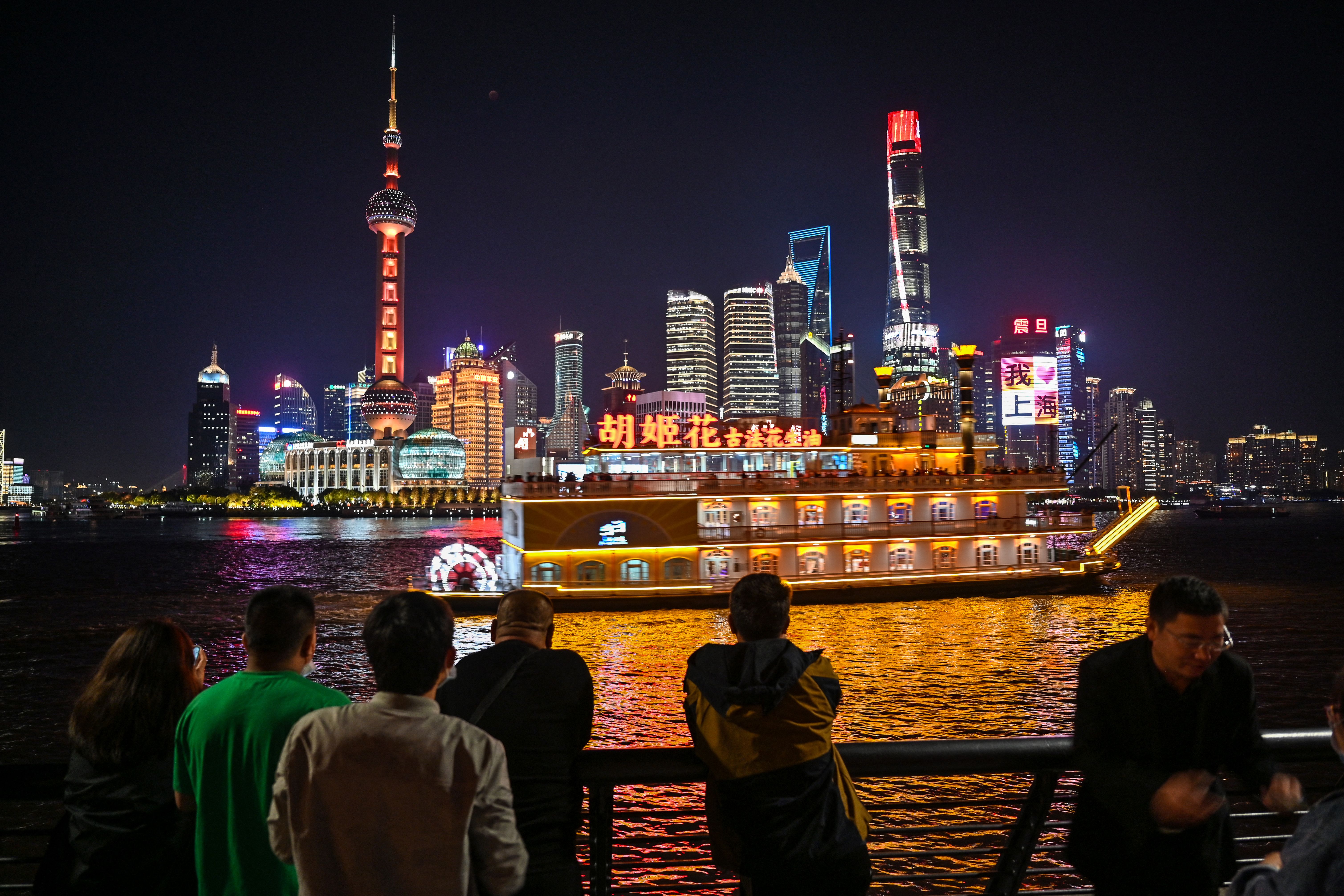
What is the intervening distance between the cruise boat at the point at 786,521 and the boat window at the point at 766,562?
0.06 meters

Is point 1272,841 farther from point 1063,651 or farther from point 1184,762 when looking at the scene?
point 1063,651

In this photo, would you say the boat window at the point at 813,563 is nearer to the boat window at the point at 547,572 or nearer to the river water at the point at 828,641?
the river water at the point at 828,641

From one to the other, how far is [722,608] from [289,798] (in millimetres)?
28334

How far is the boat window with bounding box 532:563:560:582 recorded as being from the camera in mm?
29391

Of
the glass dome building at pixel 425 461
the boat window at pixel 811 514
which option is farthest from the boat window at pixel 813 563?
the glass dome building at pixel 425 461

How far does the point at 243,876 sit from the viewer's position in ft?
9.80

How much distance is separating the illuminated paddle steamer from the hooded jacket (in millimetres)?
25731

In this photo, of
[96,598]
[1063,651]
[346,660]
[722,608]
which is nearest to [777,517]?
[722,608]

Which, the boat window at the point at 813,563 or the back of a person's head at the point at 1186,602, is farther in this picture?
the boat window at the point at 813,563

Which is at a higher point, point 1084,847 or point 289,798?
point 289,798

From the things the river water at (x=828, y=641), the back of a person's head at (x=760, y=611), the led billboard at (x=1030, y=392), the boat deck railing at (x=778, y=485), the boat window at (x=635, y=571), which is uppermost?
the led billboard at (x=1030, y=392)

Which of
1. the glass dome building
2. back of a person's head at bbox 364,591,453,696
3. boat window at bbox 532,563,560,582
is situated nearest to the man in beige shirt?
back of a person's head at bbox 364,591,453,696

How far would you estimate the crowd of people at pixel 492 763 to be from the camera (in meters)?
2.53

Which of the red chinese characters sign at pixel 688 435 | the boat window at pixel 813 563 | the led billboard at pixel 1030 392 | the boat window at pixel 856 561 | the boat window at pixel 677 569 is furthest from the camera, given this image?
the led billboard at pixel 1030 392
